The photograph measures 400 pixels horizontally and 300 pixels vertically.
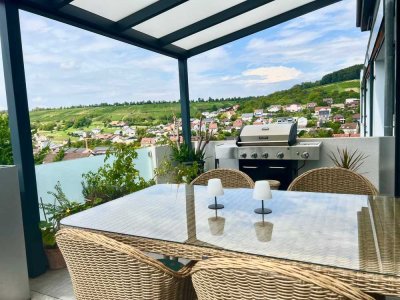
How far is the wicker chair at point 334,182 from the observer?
2.31 meters

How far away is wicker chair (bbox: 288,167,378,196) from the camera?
2312mm

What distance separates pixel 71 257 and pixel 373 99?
5752 mm

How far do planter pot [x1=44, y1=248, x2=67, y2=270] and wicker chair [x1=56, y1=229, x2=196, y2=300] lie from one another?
6.23 feet

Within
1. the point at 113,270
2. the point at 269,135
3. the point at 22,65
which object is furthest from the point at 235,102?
the point at 113,270

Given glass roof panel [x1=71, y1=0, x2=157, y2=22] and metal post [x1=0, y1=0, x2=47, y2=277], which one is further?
glass roof panel [x1=71, y1=0, x2=157, y2=22]

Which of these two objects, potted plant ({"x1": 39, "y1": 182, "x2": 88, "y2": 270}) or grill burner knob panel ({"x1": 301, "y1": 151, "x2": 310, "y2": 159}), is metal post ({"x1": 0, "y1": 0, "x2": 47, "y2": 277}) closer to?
potted plant ({"x1": 39, "y1": 182, "x2": 88, "y2": 270})

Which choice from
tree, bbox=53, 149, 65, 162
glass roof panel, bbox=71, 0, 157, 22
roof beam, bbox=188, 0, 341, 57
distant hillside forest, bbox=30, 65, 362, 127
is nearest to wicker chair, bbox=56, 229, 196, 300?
tree, bbox=53, 149, 65, 162

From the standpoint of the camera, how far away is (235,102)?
5781mm

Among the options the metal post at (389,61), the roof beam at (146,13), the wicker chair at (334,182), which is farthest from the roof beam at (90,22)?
the metal post at (389,61)

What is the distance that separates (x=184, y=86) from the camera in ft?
17.6

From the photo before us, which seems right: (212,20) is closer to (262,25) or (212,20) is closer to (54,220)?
(262,25)

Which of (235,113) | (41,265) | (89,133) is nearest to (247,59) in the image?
(235,113)

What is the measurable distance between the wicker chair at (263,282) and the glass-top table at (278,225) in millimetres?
232

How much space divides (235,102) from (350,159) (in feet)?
7.25
